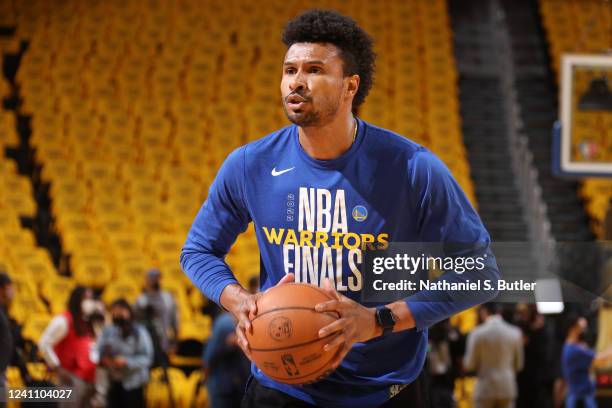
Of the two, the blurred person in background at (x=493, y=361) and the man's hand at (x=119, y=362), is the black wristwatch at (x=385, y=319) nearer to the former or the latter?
the man's hand at (x=119, y=362)

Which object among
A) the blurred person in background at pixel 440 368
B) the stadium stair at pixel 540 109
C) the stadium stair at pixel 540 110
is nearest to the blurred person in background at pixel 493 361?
the blurred person in background at pixel 440 368

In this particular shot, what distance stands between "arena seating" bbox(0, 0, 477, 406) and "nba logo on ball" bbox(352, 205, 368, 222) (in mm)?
6342

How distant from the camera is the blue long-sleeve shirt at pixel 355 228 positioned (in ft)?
9.81

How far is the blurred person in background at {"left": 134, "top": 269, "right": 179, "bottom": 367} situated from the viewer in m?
8.68

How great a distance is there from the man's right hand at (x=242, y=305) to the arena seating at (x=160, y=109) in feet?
20.7

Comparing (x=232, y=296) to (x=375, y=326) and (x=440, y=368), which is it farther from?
(x=440, y=368)

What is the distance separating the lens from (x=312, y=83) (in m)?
2.94

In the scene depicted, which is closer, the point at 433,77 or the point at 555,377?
the point at 555,377

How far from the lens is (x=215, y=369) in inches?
305

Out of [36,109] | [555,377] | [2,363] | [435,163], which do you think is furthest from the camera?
[36,109]

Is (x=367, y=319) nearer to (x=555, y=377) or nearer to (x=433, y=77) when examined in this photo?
(x=555, y=377)

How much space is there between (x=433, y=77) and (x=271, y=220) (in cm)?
1244

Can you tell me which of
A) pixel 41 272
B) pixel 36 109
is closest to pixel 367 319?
pixel 41 272

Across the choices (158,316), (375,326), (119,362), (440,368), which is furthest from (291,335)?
(158,316)
